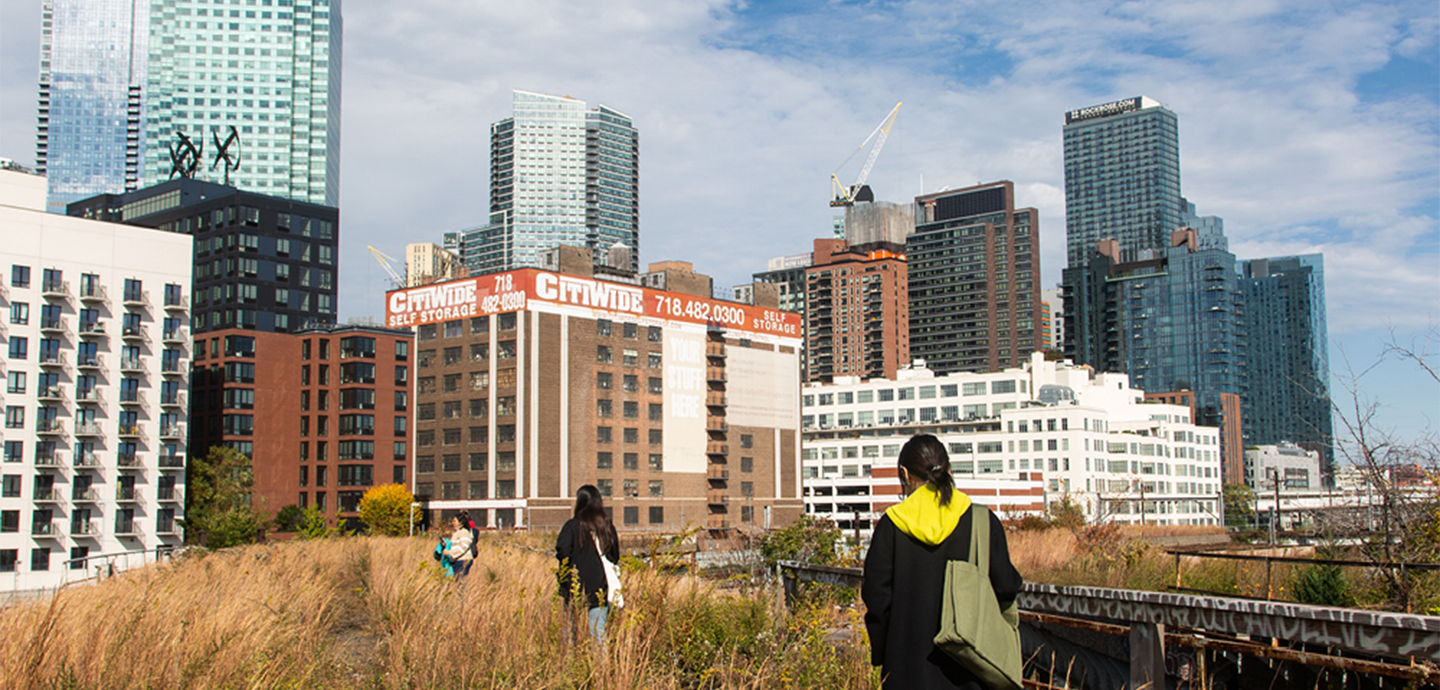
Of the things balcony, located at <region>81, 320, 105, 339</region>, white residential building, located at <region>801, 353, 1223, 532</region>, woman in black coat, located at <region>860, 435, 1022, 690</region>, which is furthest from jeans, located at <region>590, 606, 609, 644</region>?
white residential building, located at <region>801, 353, 1223, 532</region>

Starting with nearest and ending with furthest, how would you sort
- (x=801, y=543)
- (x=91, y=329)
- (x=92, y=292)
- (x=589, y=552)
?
(x=589, y=552) < (x=801, y=543) < (x=91, y=329) < (x=92, y=292)

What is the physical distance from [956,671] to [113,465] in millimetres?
87651

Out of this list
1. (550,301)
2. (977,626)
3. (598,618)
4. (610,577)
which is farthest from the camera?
(550,301)

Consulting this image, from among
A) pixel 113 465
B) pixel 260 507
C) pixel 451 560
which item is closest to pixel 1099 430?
pixel 260 507

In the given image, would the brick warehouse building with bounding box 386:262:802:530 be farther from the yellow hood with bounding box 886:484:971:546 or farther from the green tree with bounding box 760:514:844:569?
the yellow hood with bounding box 886:484:971:546

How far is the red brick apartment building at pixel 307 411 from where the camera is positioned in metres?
107

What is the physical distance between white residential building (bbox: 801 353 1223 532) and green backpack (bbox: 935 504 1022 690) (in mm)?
105135

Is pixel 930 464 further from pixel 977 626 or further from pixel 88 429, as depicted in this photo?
pixel 88 429

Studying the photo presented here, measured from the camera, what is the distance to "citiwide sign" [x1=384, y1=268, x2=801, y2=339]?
305ft

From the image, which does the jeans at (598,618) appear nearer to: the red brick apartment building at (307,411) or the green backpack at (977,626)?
the green backpack at (977,626)

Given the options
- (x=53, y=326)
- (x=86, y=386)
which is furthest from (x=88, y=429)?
(x=53, y=326)

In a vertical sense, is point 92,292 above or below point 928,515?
above

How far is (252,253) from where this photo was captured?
12656cm

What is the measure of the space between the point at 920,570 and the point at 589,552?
173 inches
